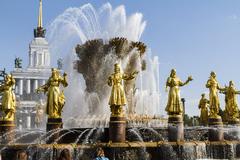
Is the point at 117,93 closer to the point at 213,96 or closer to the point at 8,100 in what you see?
the point at 8,100

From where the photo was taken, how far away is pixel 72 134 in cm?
1453

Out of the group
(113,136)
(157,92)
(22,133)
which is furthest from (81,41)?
(113,136)

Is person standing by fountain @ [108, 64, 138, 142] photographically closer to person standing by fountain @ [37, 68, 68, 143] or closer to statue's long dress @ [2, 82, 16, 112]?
person standing by fountain @ [37, 68, 68, 143]

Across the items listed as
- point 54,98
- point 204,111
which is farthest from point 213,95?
point 54,98

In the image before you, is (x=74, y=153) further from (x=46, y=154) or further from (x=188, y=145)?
(x=188, y=145)

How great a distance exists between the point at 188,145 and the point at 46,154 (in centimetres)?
451

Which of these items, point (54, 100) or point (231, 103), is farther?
point (231, 103)

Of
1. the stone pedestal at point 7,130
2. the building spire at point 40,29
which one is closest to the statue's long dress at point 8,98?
the stone pedestal at point 7,130

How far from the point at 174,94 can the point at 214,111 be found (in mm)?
2691

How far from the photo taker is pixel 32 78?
3420 inches

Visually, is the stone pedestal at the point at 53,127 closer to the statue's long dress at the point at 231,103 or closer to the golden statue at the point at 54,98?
the golden statue at the point at 54,98

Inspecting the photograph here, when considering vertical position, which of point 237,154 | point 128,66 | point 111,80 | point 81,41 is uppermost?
point 81,41

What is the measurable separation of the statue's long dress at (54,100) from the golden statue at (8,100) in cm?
153

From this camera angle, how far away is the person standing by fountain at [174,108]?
14.3 m
